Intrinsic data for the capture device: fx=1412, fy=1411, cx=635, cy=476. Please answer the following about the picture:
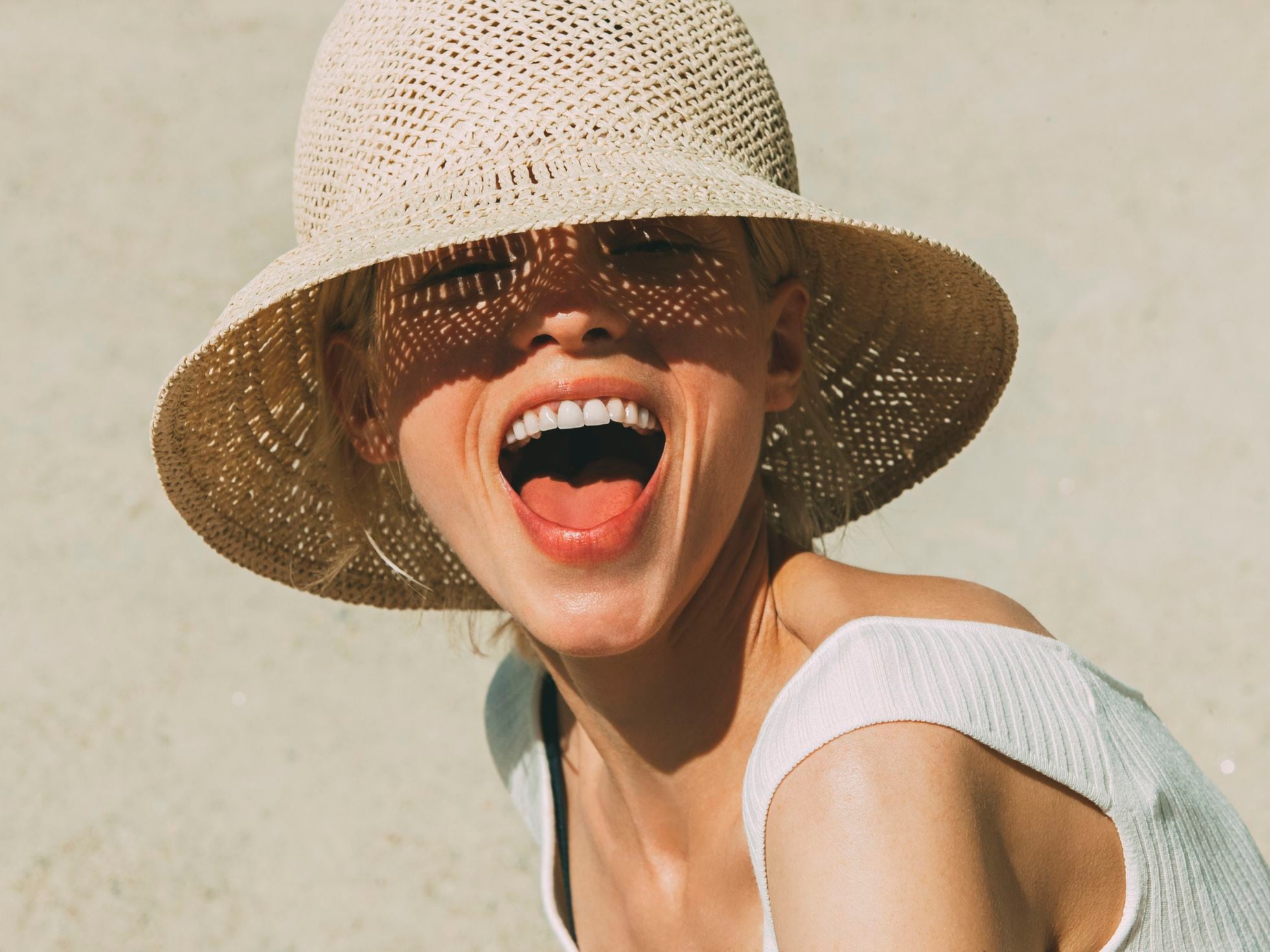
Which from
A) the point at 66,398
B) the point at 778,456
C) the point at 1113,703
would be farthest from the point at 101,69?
the point at 1113,703

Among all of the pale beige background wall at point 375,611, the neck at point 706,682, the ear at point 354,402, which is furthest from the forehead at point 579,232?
the pale beige background wall at point 375,611

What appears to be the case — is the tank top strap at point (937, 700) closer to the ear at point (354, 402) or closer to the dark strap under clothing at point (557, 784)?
the ear at point (354, 402)

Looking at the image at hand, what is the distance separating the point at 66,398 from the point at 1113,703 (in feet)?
9.27

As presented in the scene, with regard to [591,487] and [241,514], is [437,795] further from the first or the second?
[591,487]

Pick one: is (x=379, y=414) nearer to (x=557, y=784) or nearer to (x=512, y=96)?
(x=512, y=96)

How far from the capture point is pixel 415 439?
4.45 feet

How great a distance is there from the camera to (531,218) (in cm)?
116

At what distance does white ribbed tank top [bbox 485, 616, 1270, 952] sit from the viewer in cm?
113

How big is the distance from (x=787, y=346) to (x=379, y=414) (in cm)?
46

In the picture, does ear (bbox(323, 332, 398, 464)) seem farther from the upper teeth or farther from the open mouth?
the upper teeth

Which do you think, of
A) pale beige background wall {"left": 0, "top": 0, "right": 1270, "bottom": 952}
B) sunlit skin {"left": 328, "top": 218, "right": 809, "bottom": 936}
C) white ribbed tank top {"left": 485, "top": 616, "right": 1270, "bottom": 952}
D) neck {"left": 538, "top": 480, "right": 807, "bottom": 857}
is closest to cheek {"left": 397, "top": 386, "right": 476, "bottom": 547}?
sunlit skin {"left": 328, "top": 218, "right": 809, "bottom": 936}

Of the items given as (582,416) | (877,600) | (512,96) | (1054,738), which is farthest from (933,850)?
(512,96)

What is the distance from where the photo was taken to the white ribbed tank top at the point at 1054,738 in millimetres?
1127

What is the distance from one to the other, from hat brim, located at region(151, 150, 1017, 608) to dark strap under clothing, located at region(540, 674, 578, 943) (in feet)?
0.51
